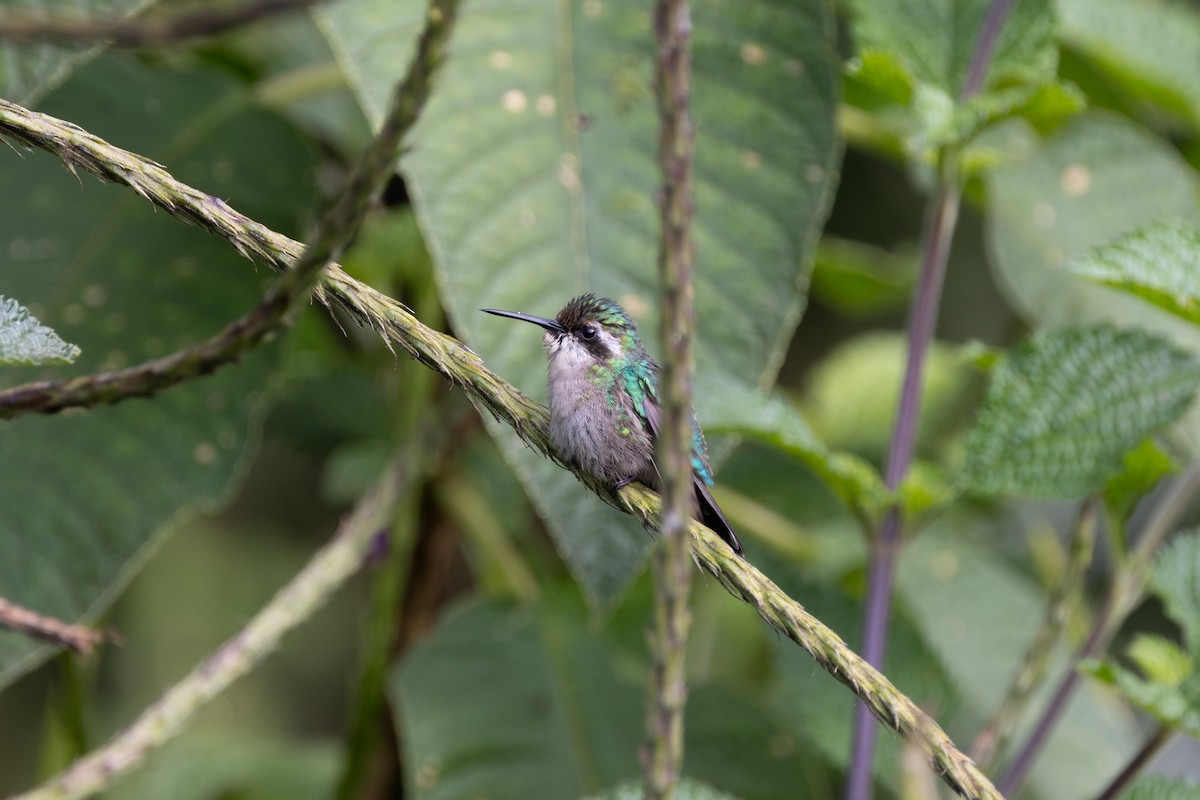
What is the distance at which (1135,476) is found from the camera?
1.75 metres

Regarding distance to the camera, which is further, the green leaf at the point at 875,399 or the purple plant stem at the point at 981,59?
the green leaf at the point at 875,399

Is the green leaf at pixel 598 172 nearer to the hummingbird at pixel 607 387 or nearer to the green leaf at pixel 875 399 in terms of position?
the hummingbird at pixel 607 387

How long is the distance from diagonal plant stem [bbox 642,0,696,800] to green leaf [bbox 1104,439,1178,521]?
1029 mm

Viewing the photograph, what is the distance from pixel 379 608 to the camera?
232 centimetres

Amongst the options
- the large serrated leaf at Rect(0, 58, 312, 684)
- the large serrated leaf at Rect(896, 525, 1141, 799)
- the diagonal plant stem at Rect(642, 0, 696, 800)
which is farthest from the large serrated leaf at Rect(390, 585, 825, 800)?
the diagonal plant stem at Rect(642, 0, 696, 800)

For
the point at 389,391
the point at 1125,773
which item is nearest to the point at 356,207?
the point at 1125,773

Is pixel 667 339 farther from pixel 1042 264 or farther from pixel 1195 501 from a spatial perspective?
pixel 1195 501

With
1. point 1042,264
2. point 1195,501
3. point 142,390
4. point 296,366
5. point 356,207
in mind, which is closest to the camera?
point 356,207

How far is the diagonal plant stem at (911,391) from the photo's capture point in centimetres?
168

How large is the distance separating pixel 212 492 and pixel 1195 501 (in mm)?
2948

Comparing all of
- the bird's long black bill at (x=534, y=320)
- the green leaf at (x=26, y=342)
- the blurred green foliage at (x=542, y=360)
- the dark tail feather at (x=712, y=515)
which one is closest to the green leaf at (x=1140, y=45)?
the blurred green foliage at (x=542, y=360)

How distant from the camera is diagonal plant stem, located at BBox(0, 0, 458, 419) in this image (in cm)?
76

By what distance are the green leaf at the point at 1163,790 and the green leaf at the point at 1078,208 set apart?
114 cm

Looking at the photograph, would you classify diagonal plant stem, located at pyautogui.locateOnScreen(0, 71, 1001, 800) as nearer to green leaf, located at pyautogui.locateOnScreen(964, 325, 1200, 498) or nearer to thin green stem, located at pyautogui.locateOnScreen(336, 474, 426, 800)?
green leaf, located at pyautogui.locateOnScreen(964, 325, 1200, 498)
